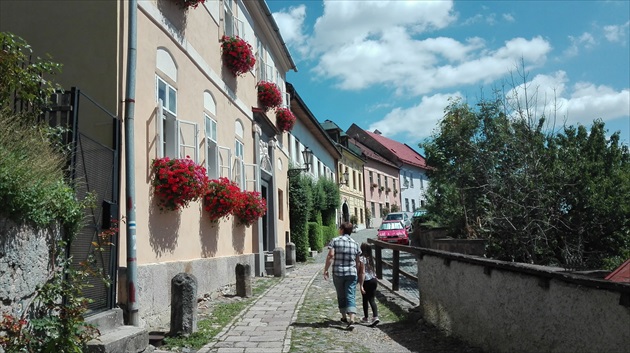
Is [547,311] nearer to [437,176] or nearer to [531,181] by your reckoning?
[531,181]

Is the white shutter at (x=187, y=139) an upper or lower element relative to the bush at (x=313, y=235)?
upper

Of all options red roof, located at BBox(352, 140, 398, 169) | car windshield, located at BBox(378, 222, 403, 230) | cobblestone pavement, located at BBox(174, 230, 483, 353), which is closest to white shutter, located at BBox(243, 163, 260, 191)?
cobblestone pavement, located at BBox(174, 230, 483, 353)

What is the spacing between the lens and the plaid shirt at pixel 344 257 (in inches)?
337

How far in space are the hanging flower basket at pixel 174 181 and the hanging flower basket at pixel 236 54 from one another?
4.74 m

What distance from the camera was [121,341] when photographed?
215 inches

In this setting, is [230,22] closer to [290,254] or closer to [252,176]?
[252,176]

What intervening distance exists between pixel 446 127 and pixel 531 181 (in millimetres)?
7622

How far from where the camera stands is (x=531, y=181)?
Answer: 36.8 ft

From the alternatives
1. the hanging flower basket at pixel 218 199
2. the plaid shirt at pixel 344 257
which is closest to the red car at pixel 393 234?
the hanging flower basket at pixel 218 199

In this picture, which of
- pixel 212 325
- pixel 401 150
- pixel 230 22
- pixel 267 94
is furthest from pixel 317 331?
pixel 401 150

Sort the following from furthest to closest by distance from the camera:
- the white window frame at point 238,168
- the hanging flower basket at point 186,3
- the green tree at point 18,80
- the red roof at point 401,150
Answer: the red roof at point 401,150 < the white window frame at point 238,168 < the hanging flower basket at point 186,3 < the green tree at point 18,80

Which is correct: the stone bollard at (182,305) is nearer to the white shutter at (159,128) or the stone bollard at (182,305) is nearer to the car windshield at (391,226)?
the white shutter at (159,128)

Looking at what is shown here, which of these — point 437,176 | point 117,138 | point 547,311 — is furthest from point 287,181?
point 547,311

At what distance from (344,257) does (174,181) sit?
281 centimetres
